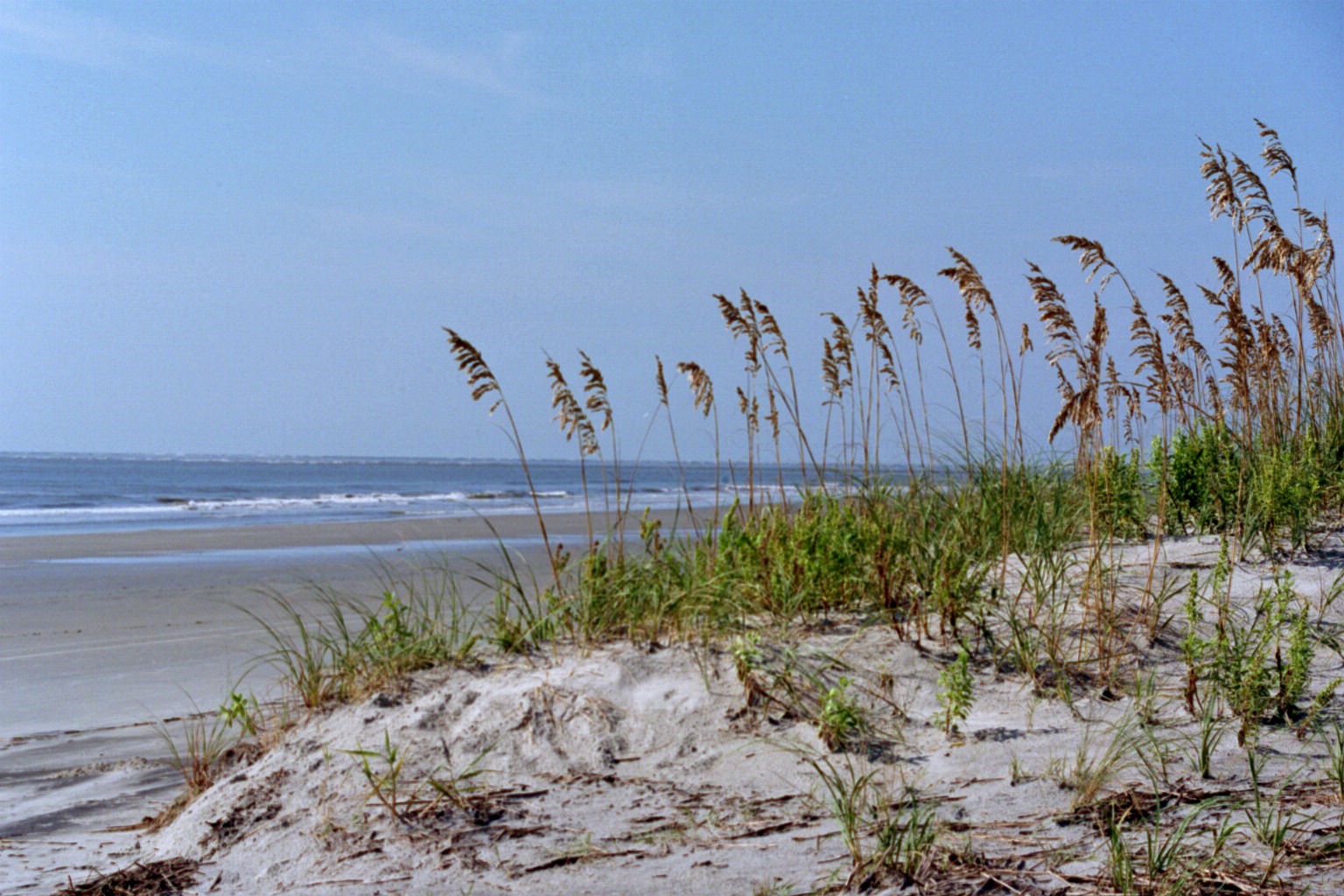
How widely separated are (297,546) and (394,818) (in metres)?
14.1

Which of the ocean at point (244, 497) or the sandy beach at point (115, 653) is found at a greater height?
the ocean at point (244, 497)

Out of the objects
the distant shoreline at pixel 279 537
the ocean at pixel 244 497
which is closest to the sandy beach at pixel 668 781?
the ocean at pixel 244 497

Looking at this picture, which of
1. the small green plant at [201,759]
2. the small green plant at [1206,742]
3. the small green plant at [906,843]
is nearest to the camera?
the small green plant at [906,843]

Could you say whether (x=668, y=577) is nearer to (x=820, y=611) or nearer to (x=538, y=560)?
(x=820, y=611)

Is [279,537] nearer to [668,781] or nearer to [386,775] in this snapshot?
[386,775]

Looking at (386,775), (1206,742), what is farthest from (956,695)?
(386,775)

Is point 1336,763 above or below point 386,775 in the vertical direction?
above

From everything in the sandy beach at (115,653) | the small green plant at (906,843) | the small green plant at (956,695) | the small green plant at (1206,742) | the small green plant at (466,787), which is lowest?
the sandy beach at (115,653)

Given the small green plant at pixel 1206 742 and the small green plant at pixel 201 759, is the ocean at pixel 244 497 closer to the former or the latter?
the small green plant at pixel 201 759

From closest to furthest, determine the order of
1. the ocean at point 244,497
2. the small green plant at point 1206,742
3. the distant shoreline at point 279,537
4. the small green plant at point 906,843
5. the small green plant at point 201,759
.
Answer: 1. the small green plant at point 906,843
2. the small green plant at point 1206,742
3. the small green plant at point 201,759
4. the distant shoreline at point 279,537
5. the ocean at point 244,497

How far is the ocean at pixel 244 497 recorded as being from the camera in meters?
22.9

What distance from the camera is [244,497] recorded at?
31.5 m

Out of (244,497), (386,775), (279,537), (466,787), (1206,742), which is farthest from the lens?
(244,497)

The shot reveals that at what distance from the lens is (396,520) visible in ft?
75.8
